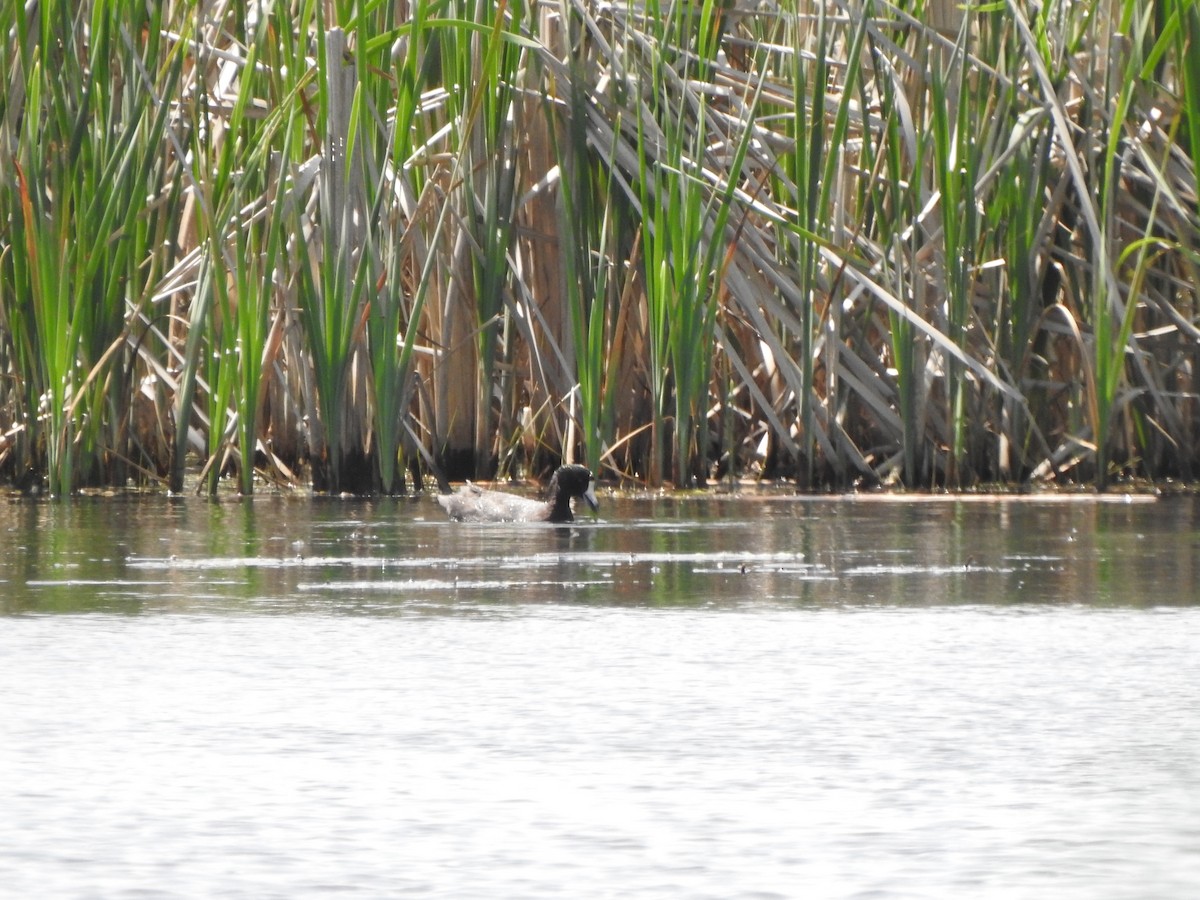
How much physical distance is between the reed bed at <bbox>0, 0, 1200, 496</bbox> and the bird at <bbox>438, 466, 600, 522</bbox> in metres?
0.55

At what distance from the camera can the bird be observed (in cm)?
691

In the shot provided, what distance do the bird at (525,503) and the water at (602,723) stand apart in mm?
1070

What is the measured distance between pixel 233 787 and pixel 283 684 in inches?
32.6

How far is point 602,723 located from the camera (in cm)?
316

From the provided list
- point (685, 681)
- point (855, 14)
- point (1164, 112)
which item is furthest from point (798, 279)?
point (685, 681)

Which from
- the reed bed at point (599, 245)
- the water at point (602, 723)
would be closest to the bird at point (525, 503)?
the reed bed at point (599, 245)

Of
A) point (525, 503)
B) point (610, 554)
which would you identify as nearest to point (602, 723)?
point (610, 554)

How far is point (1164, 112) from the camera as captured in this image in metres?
8.44

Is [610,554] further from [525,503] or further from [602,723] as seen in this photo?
[602,723]

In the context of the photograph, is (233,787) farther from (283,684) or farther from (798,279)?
(798,279)

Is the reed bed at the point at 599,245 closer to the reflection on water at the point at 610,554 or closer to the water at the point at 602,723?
the reflection on water at the point at 610,554

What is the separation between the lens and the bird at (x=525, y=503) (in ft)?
22.7

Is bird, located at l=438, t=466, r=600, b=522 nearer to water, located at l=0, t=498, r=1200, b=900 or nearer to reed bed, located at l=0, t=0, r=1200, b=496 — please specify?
reed bed, located at l=0, t=0, r=1200, b=496

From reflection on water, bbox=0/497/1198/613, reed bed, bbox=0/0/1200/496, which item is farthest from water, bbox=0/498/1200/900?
reed bed, bbox=0/0/1200/496
